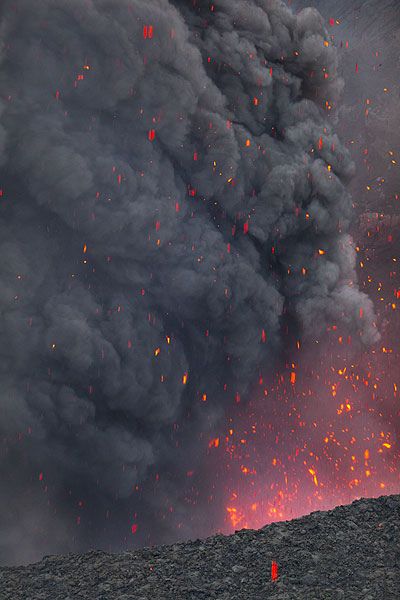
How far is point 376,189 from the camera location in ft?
162

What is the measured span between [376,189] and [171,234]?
26404 mm

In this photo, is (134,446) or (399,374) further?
(399,374)

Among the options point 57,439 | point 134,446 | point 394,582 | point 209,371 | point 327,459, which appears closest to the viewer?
point 394,582

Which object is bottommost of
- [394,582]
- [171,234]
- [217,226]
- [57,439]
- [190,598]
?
[57,439]

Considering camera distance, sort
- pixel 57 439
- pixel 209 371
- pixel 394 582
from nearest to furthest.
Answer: pixel 394 582, pixel 57 439, pixel 209 371

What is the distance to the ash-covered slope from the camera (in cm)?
1012

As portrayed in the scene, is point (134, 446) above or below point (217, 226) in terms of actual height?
below

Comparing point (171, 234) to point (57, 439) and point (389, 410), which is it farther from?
point (389, 410)

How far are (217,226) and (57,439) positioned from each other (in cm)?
1337

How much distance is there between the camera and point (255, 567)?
1091 cm

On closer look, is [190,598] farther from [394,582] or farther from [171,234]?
[171,234]

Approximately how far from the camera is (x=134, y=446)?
1191 inches

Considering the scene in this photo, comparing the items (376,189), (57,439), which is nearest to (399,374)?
(376,189)

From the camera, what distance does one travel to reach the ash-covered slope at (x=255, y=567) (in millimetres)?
10117
